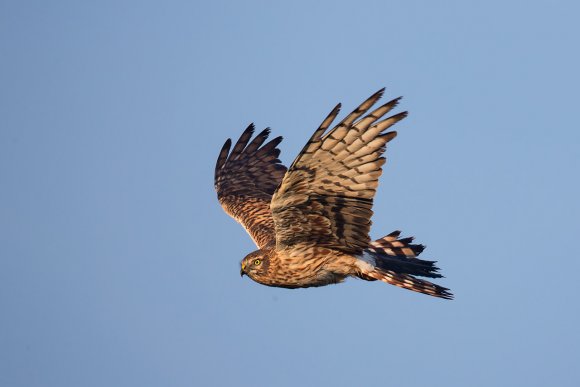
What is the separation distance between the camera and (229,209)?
48.1 ft

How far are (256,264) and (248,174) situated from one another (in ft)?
11.9

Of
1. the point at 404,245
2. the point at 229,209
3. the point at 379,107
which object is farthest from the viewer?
the point at 229,209

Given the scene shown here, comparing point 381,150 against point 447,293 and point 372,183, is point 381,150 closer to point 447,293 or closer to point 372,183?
point 372,183

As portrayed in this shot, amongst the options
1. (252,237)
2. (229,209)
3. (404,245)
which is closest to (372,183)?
(404,245)

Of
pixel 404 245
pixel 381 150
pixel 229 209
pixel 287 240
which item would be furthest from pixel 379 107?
pixel 229 209

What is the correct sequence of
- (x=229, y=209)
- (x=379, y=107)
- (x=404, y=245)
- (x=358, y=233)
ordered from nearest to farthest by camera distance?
(x=379, y=107) → (x=358, y=233) → (x=404, y=245) → (x=229, y=209)

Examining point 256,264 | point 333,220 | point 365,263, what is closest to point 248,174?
point 256,264

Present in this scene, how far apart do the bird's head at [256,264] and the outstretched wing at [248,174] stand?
8.19ft

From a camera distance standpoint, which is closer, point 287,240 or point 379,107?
point 379,107

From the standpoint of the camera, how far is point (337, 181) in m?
10.5

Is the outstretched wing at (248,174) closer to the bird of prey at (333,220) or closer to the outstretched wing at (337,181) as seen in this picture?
the bird of prey at (333,220)

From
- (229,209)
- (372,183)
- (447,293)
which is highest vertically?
(229,209)

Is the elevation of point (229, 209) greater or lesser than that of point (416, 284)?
greater

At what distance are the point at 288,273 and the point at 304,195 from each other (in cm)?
151
